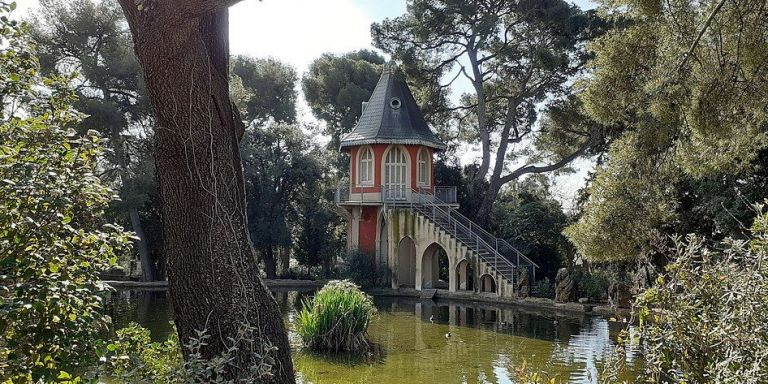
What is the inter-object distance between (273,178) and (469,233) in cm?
885

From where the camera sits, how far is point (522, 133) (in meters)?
25.6

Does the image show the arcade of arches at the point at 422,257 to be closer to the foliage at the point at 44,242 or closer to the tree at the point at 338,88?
the tree at the point at 338,88

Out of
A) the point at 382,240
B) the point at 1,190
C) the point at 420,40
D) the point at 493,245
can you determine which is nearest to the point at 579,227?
the point at 1,190

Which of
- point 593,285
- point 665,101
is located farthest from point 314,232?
point 665,101

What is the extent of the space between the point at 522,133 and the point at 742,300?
23100mm

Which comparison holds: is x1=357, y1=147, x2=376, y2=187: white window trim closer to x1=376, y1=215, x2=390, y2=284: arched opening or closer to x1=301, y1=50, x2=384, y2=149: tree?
x1=376, y1=215, x2=390, y2=284: arched opening

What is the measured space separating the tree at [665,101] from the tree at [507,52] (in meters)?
13.7

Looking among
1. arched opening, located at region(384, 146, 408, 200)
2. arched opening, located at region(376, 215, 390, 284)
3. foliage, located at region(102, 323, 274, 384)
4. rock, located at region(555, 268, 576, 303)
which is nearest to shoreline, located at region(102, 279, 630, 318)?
rock, located at region(555, 268, 576, 303)

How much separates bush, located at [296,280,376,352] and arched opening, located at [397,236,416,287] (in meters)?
12.6

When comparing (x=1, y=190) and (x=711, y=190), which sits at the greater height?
(x=711, y=190)

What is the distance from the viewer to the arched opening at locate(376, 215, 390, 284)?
22.3 metres

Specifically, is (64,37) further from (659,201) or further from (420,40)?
(659,201)

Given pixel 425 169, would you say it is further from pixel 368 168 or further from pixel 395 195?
pixel 368 168

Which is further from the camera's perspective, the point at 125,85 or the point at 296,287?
the point at 296,287
